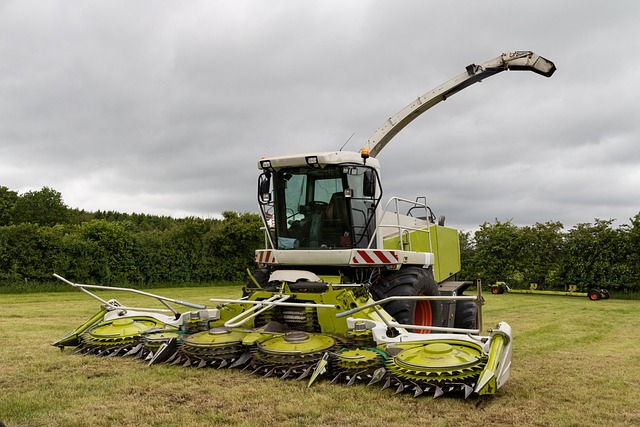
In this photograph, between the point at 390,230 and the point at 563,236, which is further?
the point at 563,236

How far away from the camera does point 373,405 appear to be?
4.23m

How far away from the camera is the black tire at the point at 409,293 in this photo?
6086 millimetres

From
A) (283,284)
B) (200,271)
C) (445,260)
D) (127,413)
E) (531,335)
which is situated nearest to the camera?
(127,413)

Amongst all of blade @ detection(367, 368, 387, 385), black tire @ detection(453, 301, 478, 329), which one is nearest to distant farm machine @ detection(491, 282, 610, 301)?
black tire @ detection(453, 301, 478, 329)

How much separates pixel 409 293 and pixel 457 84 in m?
5.39

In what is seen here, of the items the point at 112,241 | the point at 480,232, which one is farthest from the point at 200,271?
the point at 480,232

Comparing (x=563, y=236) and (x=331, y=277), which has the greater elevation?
(x=563, y=236)

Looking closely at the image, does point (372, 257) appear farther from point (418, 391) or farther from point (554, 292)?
point (554, 292)

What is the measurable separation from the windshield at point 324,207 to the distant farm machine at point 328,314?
0.01 m

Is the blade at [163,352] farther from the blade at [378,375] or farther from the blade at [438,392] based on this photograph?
the blade at [438,392]

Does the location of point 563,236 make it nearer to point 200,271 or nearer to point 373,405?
point 200,271

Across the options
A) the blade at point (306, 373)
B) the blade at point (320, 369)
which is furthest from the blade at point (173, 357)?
the blade at point (320, 369)

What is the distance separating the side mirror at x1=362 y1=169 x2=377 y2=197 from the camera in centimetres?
652

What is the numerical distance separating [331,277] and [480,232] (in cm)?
1984
